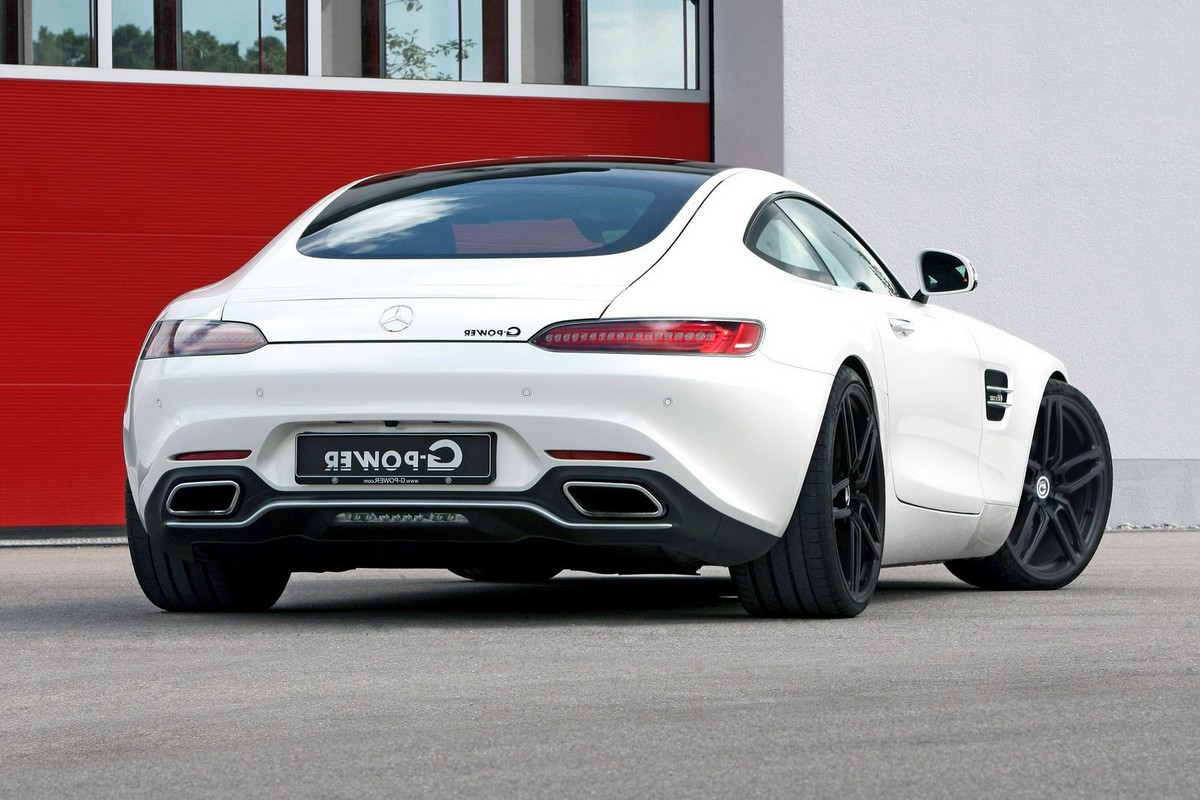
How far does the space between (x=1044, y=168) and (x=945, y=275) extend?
25.4ft

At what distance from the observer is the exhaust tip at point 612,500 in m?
4.92

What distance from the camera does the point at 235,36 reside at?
46.2ft

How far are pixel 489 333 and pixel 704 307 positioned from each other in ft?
1.82

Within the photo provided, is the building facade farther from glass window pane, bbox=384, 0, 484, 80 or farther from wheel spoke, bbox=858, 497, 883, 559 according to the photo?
wheel spoke, bbox=858, 497, 883, 559

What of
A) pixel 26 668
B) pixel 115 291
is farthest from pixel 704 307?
pixel 115 291

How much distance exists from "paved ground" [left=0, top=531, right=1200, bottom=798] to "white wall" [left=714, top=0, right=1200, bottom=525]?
7.88 metres

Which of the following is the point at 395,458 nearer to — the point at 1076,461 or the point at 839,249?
the point at 839,249

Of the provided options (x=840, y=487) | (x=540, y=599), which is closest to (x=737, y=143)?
(x=540, y=599)

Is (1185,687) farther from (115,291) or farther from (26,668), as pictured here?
(115,291)

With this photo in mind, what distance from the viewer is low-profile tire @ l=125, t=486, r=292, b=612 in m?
5.66

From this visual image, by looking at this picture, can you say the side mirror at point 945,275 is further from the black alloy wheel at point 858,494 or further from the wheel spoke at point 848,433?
the wheel spoke at point 848,433

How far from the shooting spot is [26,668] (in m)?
4.50

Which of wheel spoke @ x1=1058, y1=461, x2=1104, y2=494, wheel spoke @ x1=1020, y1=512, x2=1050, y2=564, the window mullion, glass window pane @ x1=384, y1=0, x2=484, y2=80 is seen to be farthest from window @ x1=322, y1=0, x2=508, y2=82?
wheel spoke @ x1=1020, y1=512, x2=1050, y2=564

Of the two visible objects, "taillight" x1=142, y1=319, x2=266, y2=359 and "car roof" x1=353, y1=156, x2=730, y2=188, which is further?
"car roof" x1=353, y1=156, x2=730, y2=188
